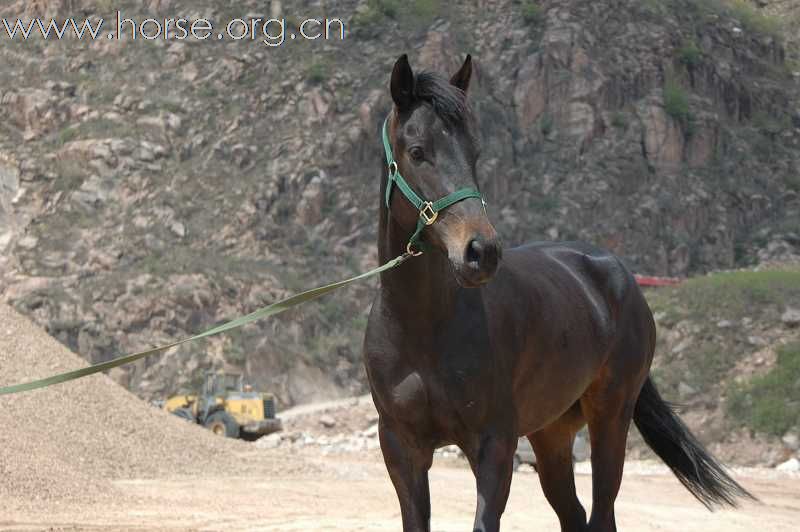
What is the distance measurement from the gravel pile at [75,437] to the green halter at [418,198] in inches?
356

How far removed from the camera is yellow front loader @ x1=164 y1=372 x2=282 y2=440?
26109mm

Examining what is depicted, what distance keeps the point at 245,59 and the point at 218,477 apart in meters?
31.0

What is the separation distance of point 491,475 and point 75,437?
488 inches

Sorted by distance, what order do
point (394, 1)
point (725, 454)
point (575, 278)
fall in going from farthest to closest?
point (394, 1), point (725, 454), point (575, 278)

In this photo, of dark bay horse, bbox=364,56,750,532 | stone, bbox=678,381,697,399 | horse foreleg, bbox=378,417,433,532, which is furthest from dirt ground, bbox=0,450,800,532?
horse foreleg, bbox=378,417,433,532

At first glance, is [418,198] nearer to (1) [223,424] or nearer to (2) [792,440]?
(2) [792,440]

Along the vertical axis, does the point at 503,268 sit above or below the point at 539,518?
above

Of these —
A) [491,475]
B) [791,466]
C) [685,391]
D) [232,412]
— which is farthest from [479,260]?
[232,412]

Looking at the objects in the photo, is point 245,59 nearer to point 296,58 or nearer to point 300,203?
point 296,58

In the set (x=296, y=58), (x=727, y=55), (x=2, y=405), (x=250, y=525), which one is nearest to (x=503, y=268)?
(x=250, y=525)

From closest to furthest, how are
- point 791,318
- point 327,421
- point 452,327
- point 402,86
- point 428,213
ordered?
point 428,213, point 402,86, point 452,327, point 791,318, point 327,421

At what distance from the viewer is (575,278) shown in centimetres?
598

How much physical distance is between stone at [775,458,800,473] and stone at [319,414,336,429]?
12170mm

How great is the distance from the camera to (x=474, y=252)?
156 inches
